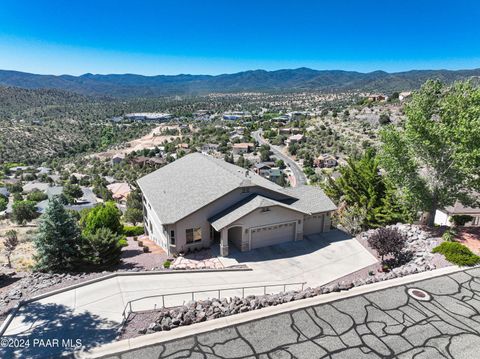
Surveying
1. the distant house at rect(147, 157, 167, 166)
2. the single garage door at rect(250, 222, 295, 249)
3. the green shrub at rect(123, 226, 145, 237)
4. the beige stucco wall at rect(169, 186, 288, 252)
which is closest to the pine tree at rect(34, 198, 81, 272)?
the beige stucco wall at rect(169, 186, 288, 252)

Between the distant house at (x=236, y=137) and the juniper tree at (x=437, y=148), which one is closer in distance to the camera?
the juniper tree at (x=437, y=148)

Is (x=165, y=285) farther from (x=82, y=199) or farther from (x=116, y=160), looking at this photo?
(x=116, y=160)

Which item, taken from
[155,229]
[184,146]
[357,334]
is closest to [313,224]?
[155,229]

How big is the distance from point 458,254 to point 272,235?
1034 cm

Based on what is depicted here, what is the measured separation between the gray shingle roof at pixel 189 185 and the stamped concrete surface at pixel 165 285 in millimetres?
4316

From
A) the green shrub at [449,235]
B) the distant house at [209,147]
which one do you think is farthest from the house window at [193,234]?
the distant house at [209,147]

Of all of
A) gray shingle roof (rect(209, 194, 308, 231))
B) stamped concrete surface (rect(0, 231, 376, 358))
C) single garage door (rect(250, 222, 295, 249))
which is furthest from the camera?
single garage door (rect(250, 222, 295, 249))

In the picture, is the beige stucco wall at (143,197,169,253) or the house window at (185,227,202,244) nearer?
the house window at (185,227,202,244)

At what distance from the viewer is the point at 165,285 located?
50.8ft

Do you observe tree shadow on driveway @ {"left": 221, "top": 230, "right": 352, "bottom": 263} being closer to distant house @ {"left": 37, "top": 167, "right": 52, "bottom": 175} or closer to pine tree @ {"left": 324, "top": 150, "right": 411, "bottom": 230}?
pine tree @ {"left": 324, "top": 150, "right": 411, "bottom": 230}

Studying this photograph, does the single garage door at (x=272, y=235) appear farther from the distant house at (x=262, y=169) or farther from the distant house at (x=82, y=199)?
the distant house at (x=262, y=169)

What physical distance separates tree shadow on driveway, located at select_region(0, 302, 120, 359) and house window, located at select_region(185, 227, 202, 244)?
373 inches

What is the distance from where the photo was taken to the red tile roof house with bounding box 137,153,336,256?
816 inches

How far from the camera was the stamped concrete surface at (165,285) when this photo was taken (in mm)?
11102
